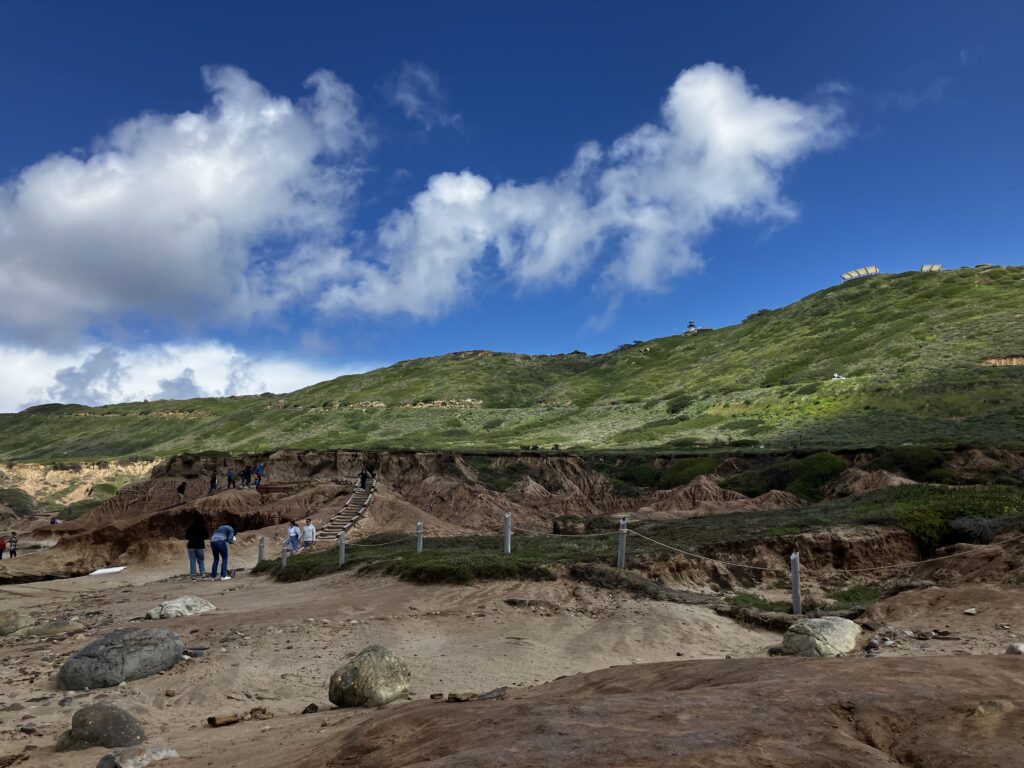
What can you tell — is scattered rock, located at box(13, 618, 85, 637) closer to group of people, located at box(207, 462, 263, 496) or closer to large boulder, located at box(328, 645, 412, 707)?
large boulder, located at box(328, 645, 412, 707)

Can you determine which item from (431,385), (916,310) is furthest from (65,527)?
(916,310)

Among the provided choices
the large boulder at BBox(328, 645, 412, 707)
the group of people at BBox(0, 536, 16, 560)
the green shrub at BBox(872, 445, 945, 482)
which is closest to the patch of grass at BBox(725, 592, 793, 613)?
the large boulder at BBox(328, 645, 412, 707)

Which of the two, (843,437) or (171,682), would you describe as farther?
(843,437)

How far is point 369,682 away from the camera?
8078 mm

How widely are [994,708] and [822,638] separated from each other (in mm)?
5342

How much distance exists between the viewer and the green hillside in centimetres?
5619

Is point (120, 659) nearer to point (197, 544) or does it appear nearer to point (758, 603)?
point (758, 603)

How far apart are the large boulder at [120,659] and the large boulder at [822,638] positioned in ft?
29.3

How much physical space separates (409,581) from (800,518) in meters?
12.0

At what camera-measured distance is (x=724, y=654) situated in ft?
36.1

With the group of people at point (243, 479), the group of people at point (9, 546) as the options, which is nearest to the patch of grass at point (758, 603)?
the group of people at point (9, 546)

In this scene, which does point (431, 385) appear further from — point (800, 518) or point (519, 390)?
point (800, 518)

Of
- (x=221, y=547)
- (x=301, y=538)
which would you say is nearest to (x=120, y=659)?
(x=221, y=547)

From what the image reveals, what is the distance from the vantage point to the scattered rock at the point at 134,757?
5.71 m
